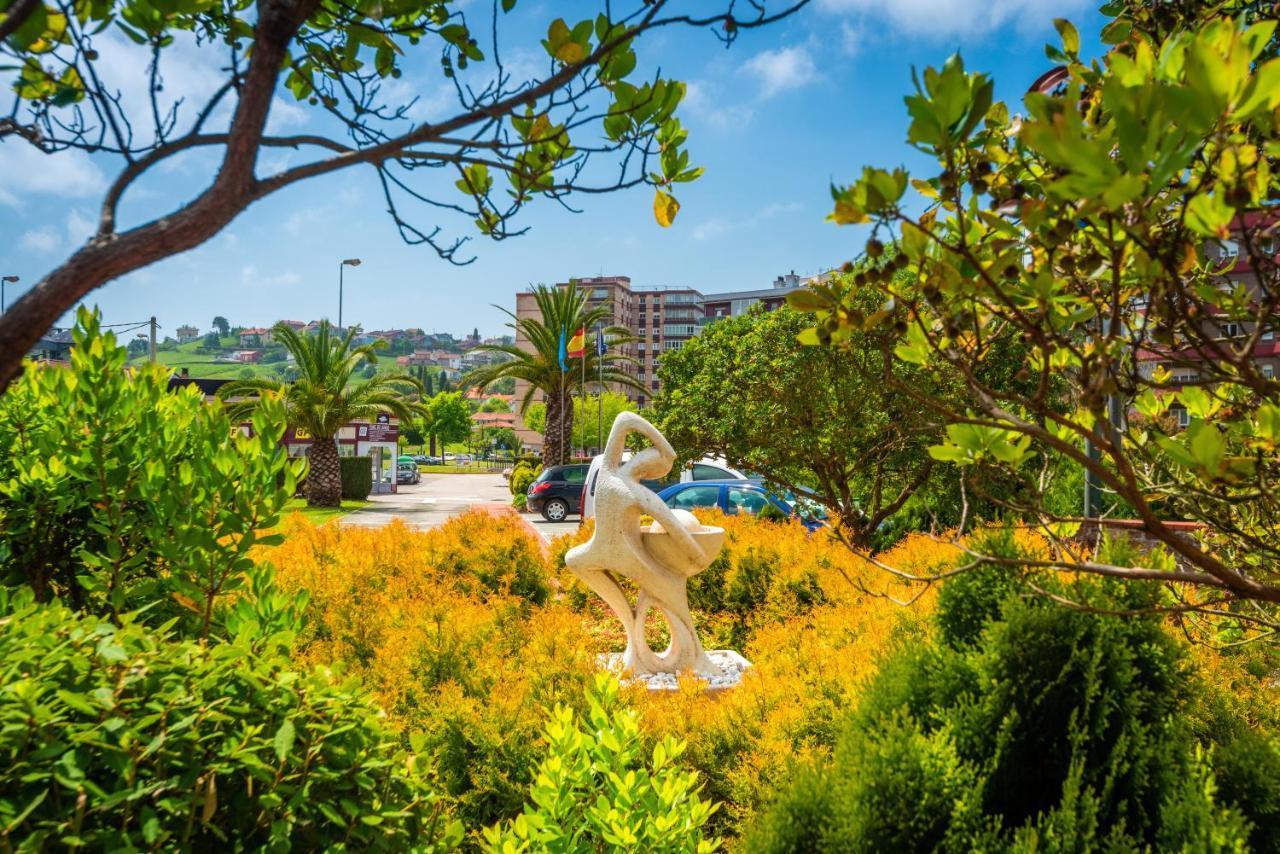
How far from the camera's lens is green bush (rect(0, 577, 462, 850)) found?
1.55 m

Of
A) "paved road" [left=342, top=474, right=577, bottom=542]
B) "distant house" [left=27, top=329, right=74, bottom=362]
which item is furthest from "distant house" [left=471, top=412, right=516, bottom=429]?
"distant house" [left=27, top=329, right=74, bottom=362]

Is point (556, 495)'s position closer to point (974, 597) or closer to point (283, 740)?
point (974, 597)

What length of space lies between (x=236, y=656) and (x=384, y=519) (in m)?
23.0

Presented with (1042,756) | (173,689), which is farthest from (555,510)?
(173,689)

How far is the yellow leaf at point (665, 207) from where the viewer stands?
2176mm

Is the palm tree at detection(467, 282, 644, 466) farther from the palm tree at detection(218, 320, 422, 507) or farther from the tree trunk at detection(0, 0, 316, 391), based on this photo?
the tree trunk at detection(0, 0, 316, 391)

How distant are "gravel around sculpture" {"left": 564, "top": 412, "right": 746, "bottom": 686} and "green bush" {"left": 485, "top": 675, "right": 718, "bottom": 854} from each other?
160 inches

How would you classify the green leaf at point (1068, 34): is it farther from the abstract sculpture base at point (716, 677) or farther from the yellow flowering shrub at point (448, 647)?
the abstract sculpture base at point (716, 677)

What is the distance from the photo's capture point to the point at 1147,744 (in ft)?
8.07

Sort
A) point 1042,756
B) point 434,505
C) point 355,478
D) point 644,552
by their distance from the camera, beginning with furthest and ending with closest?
point 355,478, point 434,505, point 644,552, point 1042,756

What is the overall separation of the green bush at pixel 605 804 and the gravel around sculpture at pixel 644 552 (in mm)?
4068

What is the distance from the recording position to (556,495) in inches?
923

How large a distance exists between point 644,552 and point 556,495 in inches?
659

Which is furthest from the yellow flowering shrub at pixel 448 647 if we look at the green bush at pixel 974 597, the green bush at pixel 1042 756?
the green bush at pixel 974 597
